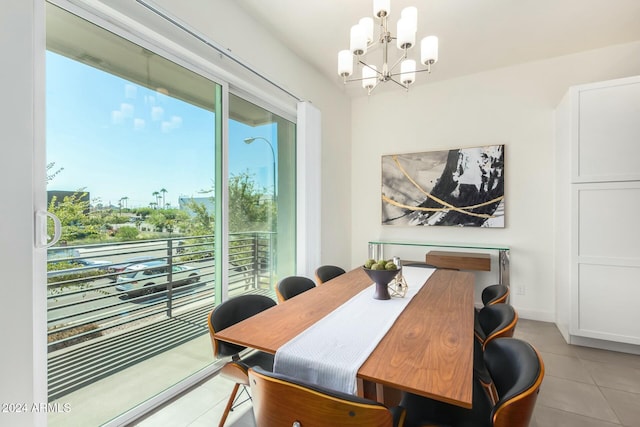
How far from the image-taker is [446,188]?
383 cm

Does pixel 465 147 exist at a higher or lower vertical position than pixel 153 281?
higher

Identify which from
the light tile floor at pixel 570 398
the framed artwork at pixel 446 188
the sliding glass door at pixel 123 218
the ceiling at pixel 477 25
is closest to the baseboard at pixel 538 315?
the light tile floor at pixel 570 398

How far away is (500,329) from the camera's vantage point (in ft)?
4.98

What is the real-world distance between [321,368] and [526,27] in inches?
133

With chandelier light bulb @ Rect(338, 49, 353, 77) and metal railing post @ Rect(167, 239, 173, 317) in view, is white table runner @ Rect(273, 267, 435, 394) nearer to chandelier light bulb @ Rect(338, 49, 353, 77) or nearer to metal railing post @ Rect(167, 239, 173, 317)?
metal railing post @ Rect(167, 239, 173, 317)

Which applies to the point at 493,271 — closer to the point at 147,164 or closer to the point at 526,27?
the point at 526,27

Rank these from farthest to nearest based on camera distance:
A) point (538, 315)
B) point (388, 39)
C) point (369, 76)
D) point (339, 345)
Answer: point (538, 315) → point (369, 76) → point (388, 39) → point (339, 345)

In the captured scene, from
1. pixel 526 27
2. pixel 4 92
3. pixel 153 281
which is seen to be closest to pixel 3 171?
pixel 4 92

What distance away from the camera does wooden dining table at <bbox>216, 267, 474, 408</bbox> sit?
3.19 feet

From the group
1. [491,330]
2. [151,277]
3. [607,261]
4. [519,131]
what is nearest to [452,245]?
[607,261]

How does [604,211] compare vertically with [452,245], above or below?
above

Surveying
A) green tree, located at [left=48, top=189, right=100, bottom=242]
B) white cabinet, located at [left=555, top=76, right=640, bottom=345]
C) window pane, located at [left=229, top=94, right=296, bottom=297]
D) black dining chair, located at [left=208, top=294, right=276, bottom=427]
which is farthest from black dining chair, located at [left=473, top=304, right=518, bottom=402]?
green tree, located at [left=48, top=189, right=100, bottom=242]

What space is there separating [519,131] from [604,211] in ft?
4.17

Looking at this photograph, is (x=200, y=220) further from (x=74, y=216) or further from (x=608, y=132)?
(x=608, y=132)
